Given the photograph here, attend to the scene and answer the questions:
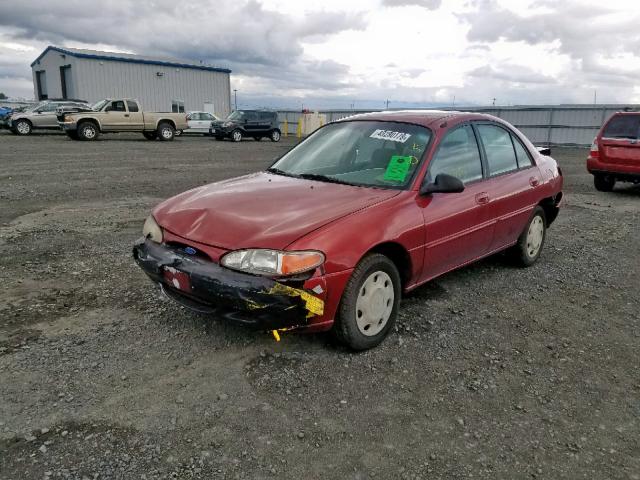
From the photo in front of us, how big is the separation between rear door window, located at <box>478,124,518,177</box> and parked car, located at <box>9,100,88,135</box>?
879 inches

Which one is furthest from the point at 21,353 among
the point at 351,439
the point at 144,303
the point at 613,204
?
the point at 613,204

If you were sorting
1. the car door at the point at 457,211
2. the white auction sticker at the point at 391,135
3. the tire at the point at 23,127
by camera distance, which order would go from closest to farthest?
1. the car door at the point at 457,211
2. the white auction sticker at the point at 391,135
3. the tire at the point at 23,127

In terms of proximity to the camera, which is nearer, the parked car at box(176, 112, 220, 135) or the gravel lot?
the gravel lot

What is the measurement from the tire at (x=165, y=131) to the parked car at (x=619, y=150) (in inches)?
729

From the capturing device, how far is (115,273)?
15.9 ft

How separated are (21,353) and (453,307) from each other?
10.4ft

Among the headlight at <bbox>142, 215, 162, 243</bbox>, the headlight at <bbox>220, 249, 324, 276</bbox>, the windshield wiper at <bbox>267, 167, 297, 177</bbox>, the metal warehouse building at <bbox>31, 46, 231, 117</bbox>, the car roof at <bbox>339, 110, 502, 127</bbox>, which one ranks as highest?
the metal warehouse building at <bbox>31, 46, 231, 117</bbox>

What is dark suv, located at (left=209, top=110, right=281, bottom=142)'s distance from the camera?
26047 mm

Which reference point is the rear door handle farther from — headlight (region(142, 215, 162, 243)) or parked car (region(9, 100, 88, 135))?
parked car (region(9, 100, 88, 135))

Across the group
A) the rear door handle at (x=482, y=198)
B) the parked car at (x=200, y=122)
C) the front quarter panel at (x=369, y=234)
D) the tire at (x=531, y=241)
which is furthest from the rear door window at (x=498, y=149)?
the parked car at (x=200, y=122)

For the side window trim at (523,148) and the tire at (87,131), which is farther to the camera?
the tire at (87,131)

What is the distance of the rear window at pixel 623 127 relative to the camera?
979cm

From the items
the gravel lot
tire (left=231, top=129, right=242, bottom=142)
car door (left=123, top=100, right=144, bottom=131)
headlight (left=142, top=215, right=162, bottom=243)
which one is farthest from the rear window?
tire (left=231, top=129, right=242, bottom=142)

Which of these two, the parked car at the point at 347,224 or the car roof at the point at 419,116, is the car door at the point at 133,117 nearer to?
the parked car at the point at 347,224
